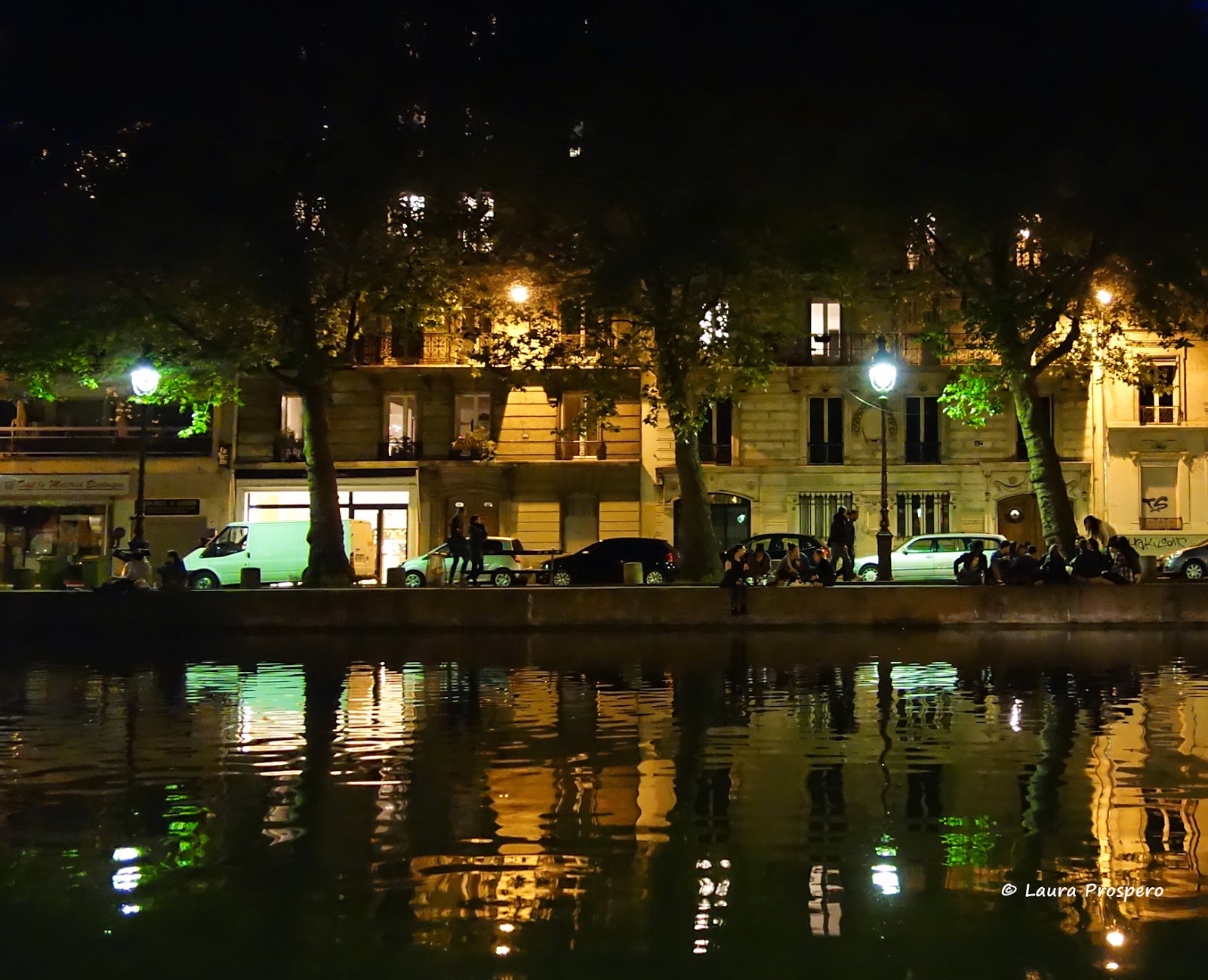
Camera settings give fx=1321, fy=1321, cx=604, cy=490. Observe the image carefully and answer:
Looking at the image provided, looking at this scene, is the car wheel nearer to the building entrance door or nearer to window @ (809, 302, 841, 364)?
window @ (809, 302, 841, 364)

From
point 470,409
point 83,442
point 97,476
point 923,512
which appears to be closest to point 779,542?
point 923,512

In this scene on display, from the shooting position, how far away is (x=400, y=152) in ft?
82.3

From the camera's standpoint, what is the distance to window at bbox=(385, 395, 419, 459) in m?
44.5

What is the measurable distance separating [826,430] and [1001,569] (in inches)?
840

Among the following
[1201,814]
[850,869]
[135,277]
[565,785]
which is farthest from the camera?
[135,277]

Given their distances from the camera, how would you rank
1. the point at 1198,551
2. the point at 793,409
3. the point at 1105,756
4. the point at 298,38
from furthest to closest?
the point at 793,409, the point at 1198,551, the point at 298,38, the point at 1105,756

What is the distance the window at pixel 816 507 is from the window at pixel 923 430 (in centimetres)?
263

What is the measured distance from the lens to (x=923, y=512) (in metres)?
44.2

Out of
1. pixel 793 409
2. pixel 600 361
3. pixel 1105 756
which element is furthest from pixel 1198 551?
pixel 1105 756

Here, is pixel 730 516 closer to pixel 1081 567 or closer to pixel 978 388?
pixel 978 388

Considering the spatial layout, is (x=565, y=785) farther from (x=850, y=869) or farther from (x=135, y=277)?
(x=135, y=277)

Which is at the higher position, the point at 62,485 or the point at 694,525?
the point at 62,485

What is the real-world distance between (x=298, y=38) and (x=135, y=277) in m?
5.75

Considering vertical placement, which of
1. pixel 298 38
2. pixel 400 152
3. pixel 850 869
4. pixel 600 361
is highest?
pixel 298 38
